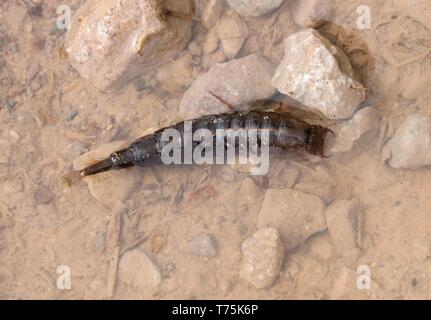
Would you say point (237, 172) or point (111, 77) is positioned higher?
point (111, 77)

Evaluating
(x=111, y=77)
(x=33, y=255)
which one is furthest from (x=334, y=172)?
(x=33, y=255)

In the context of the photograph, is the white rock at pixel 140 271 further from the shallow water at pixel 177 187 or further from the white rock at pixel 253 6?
the white rock at pixel 253 6

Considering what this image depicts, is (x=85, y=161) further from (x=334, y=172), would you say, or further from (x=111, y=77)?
(x=334, y=172)

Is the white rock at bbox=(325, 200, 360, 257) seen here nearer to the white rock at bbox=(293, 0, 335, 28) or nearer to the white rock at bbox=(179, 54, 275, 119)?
the white rock at bbox=(179, 54, 275, 119)

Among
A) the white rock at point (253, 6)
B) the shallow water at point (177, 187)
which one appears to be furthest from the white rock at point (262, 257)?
the white rock at point (253, 6)

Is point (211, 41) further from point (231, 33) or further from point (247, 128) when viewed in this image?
point (247, 128)
